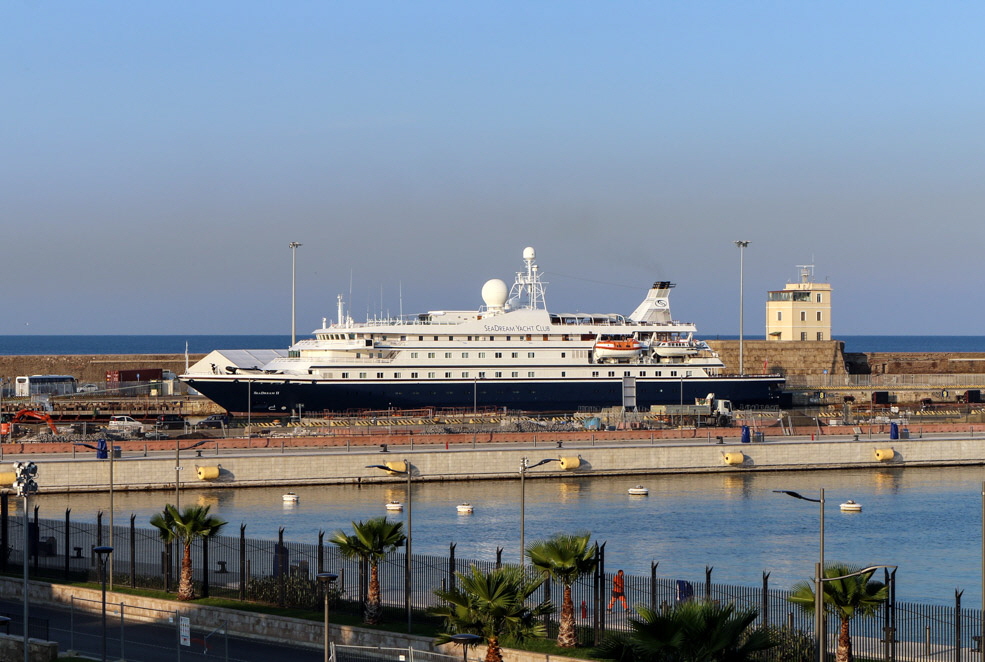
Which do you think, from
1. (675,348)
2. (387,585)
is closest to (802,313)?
(675,348)

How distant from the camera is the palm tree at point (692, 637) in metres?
17.8

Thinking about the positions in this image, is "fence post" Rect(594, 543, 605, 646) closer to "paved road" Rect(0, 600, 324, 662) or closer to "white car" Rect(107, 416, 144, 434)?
"paved road" Rect(0, 600, 324, 662)

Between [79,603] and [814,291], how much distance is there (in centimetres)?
7661

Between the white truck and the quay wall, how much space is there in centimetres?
635

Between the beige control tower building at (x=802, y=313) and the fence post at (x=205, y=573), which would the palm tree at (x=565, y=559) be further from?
the beige control tower building at (x=802, y=313)

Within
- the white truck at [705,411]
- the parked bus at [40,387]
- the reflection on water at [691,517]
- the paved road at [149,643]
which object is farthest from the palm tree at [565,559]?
the parked bus at [40,387]

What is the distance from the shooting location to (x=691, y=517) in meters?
43.8

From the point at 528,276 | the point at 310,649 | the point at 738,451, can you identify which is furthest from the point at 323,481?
the point at 528,276

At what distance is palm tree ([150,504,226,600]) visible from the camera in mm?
27312

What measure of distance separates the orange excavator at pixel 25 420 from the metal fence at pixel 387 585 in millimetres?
25729

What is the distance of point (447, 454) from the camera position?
52.0m

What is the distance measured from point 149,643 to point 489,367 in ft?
165

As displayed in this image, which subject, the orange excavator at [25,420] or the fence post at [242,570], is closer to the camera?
the fence post at [242,570]

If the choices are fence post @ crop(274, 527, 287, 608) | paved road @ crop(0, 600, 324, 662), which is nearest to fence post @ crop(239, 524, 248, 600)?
fence post @ crop(274, 527, 287, 608)
